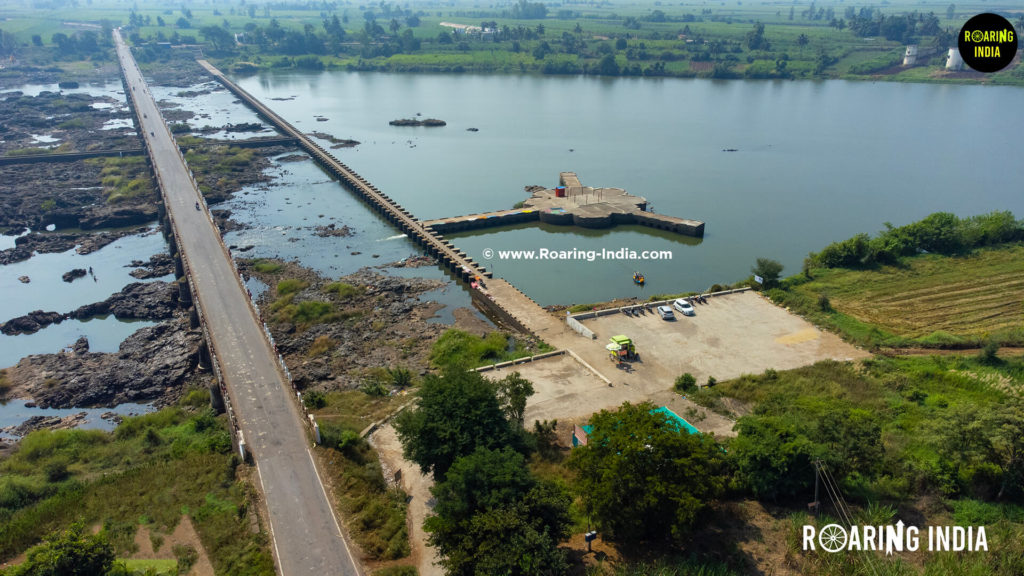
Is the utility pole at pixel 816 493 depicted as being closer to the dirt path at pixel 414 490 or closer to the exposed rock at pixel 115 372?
the dirt path at pixel 414 490

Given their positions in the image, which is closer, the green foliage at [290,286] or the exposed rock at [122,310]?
the exposed rock at [122,310]

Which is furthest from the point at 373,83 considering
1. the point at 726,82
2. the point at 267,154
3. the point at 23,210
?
the point at 23,210

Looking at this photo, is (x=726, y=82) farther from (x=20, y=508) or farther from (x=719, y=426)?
(x=20, y=508)

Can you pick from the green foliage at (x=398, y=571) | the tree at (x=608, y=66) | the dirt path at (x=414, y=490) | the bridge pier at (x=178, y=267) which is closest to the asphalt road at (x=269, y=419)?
the green foliage at (x=398, y=571)

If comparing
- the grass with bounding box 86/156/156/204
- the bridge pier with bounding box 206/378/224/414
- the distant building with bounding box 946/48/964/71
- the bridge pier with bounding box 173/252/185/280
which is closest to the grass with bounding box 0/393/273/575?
the bridge pier with bounding box 206/378/224/414

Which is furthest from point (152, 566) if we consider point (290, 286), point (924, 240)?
point (924, 240)

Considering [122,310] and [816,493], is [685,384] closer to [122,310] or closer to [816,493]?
[816,493]

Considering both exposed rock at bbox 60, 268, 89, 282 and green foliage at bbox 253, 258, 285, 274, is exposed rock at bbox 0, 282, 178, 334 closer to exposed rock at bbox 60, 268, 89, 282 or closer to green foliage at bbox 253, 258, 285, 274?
green foliage at bbox 253, 258, 285, 274
